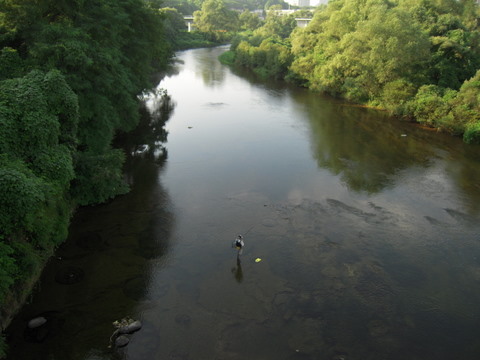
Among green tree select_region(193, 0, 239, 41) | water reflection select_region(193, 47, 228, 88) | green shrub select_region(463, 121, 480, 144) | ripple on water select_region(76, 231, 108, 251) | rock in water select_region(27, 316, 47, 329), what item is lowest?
rock in water select_region(27, 316, 47, 329)

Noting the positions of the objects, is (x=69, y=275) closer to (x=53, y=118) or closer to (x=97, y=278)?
(x=97, y=278)

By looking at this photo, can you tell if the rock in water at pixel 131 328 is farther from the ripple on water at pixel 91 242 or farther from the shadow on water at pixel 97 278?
the ripple on water at pixel 91 242

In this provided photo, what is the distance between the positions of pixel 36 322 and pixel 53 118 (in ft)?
27.0

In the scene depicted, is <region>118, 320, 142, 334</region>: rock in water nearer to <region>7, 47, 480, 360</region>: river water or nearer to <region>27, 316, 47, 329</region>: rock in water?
<region>7, 47, 480, 360</region>: river water

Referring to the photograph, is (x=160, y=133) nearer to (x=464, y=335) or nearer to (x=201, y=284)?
(x=201, y=284)

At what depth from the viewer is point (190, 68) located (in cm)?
6625

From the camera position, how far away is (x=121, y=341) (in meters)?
12.0

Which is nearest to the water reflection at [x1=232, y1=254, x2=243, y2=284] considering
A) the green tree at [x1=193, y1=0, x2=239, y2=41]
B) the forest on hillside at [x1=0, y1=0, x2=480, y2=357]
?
the forest on hillside at [x1=0, y1=0, x2=480, y2=357]

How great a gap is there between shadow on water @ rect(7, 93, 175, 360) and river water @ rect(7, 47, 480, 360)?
6 cm

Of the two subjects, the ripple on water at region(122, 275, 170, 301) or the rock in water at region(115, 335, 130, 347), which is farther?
the ripple on water at region(122, 275, 170, 301)

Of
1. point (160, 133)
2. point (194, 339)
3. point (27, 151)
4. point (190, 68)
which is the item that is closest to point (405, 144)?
point (160, 133)

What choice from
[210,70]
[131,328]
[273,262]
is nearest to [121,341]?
[131,328]

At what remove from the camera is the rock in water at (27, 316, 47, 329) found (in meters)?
12.3

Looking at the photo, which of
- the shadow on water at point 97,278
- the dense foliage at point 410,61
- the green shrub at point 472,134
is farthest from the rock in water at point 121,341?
the dense foliage at point 410,61
